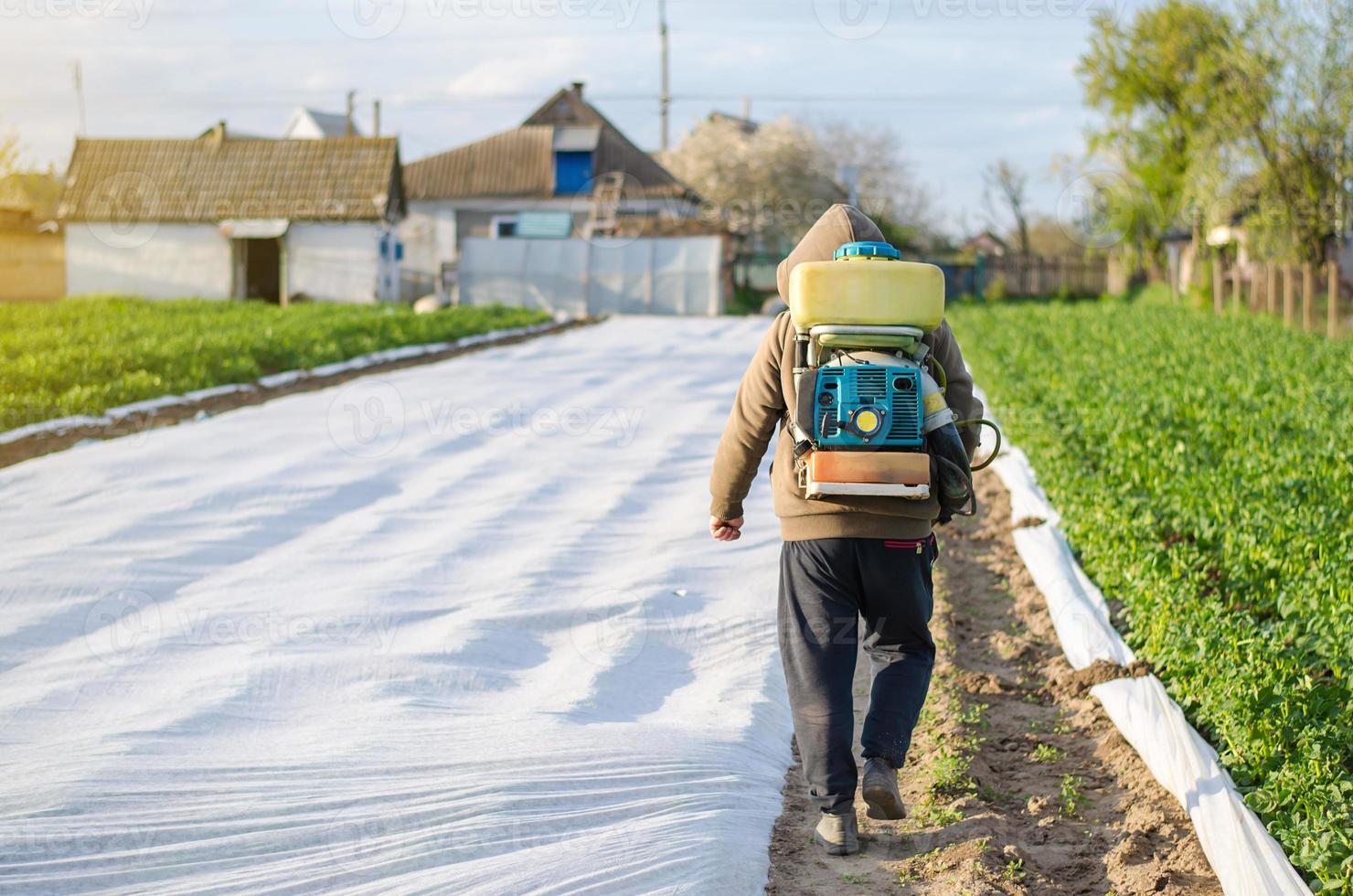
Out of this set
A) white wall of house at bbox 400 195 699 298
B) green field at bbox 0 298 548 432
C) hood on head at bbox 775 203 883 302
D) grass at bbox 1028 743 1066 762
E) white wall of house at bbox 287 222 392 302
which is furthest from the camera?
white wall of house at bbox 400 195 699 298

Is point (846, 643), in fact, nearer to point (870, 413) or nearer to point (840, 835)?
point (840, 835)

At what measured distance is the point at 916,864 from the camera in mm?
3551

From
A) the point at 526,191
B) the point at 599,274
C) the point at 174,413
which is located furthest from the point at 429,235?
the point at 174,413

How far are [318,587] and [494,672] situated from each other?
1.39 meters

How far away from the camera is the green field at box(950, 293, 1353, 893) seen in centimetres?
353

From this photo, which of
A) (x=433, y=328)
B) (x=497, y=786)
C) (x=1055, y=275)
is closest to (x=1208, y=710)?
(x=497, y=786)

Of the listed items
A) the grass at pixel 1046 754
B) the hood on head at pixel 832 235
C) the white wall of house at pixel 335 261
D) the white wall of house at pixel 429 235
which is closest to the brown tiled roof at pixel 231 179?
the white wall of house at pixel 335 261

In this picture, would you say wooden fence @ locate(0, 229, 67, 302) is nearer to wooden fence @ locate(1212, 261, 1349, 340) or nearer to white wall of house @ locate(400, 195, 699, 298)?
white wall of house @ locate(400, 195, 699, 298)

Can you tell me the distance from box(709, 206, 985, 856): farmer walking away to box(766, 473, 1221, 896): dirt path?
0.18m

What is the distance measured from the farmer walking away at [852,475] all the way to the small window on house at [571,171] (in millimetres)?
38217

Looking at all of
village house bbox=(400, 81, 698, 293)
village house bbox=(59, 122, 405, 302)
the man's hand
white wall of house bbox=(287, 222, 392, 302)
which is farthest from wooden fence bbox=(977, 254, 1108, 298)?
the man's hand

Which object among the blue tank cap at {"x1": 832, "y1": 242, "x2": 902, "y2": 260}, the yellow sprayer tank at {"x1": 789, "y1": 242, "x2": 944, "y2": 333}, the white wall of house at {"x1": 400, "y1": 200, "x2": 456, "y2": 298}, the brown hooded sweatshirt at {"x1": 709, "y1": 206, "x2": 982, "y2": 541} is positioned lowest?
the brown hooded sweatshirt at {"x1": 709, "y1": 206, "x2": 982, "y2": 541}

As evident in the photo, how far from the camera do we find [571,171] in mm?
42031

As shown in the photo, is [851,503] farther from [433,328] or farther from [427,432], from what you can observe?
[433,328]
